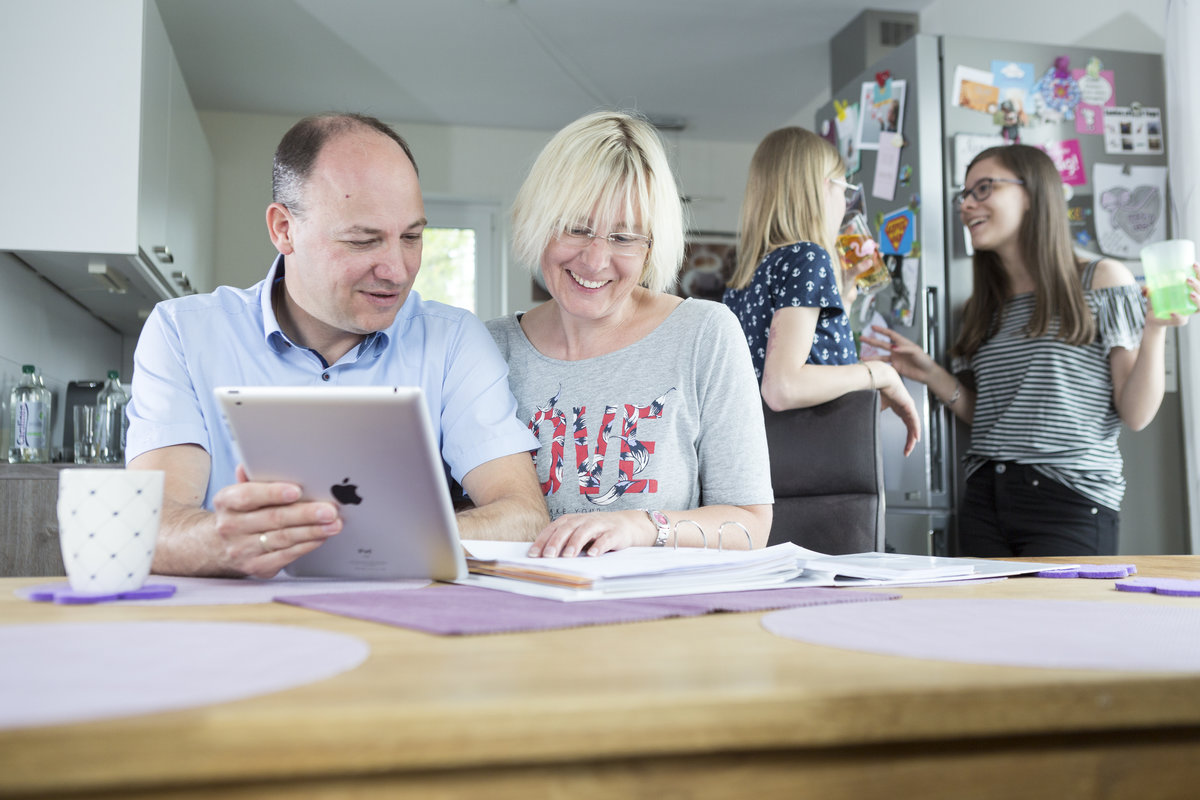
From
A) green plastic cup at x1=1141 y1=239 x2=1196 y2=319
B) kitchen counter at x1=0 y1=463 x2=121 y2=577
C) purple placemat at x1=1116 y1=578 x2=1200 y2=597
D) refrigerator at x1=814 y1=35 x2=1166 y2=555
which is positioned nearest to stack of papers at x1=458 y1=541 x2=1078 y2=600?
purple placemat at x1=1116 y1=578 x2=1200 y2=597

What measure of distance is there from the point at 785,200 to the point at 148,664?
1731 millimetres

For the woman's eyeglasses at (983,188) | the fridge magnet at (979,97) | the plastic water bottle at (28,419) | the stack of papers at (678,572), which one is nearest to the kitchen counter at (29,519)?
the plastic water bottle at (28,419)

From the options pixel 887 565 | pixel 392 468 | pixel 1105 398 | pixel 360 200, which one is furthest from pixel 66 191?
pixel 1105 398

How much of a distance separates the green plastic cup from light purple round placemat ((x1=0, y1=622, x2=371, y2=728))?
1791 millimetres

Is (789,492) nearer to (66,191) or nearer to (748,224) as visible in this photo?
(748,224)

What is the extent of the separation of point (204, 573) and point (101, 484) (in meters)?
0.21

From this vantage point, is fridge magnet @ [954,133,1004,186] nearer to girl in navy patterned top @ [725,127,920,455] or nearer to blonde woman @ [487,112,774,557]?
girl in navy patterned top @ [725,127,920,455]

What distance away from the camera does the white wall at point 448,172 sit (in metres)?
4.73

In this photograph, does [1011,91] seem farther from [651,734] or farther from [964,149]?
[651,734]

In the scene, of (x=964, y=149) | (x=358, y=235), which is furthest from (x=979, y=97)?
(x=358, y=235)

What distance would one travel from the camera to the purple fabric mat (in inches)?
22.3

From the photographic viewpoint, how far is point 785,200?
1.99 meters

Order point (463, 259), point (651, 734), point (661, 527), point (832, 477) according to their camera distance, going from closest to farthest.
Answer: point (651, 734) < point (661, 527) < point (832, 477) < point (463, 259)

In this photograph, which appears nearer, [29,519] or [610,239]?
[610,239]
